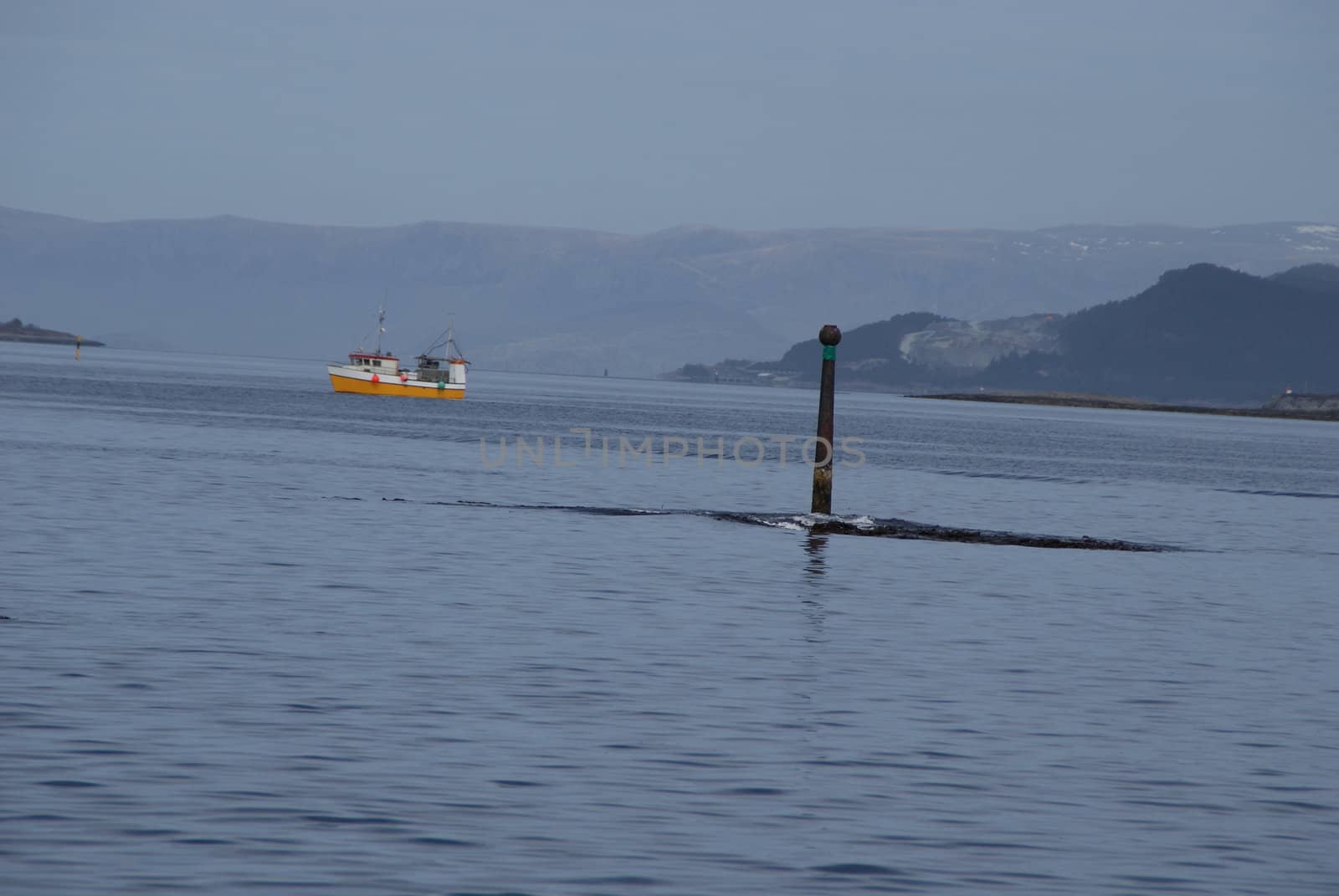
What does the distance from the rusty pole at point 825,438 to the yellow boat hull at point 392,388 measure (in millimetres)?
133006

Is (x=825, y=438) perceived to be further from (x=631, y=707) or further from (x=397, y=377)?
(x=397, y=377)

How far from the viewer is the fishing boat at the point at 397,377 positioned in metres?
180

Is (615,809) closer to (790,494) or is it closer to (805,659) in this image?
(805,659)

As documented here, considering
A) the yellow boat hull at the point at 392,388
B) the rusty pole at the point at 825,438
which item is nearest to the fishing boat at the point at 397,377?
the yellow boat hull at the point at 392,388

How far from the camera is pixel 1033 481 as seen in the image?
7912 cm

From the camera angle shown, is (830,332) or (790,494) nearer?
(830,332)

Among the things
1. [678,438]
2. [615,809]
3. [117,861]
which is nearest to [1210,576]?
[615,809]

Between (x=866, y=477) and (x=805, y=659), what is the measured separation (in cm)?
5220

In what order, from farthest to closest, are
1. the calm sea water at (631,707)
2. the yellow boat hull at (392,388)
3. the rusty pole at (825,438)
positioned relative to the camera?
the yellow boat hull at (392,388) < the rusty pole at (825,438) < the calm sea water at (631,707)

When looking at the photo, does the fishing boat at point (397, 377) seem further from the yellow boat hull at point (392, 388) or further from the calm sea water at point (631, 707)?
the calm sea water at point (631, 707)

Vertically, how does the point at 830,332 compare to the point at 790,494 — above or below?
above

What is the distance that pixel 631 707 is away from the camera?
61.2 feet

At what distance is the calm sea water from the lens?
13.0 m

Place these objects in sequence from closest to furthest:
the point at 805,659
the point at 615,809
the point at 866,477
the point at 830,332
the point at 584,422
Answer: the point at 615,809 < the point at 805,659 < the point at 830,332 < the point at 866,477 < the point at 584,422
